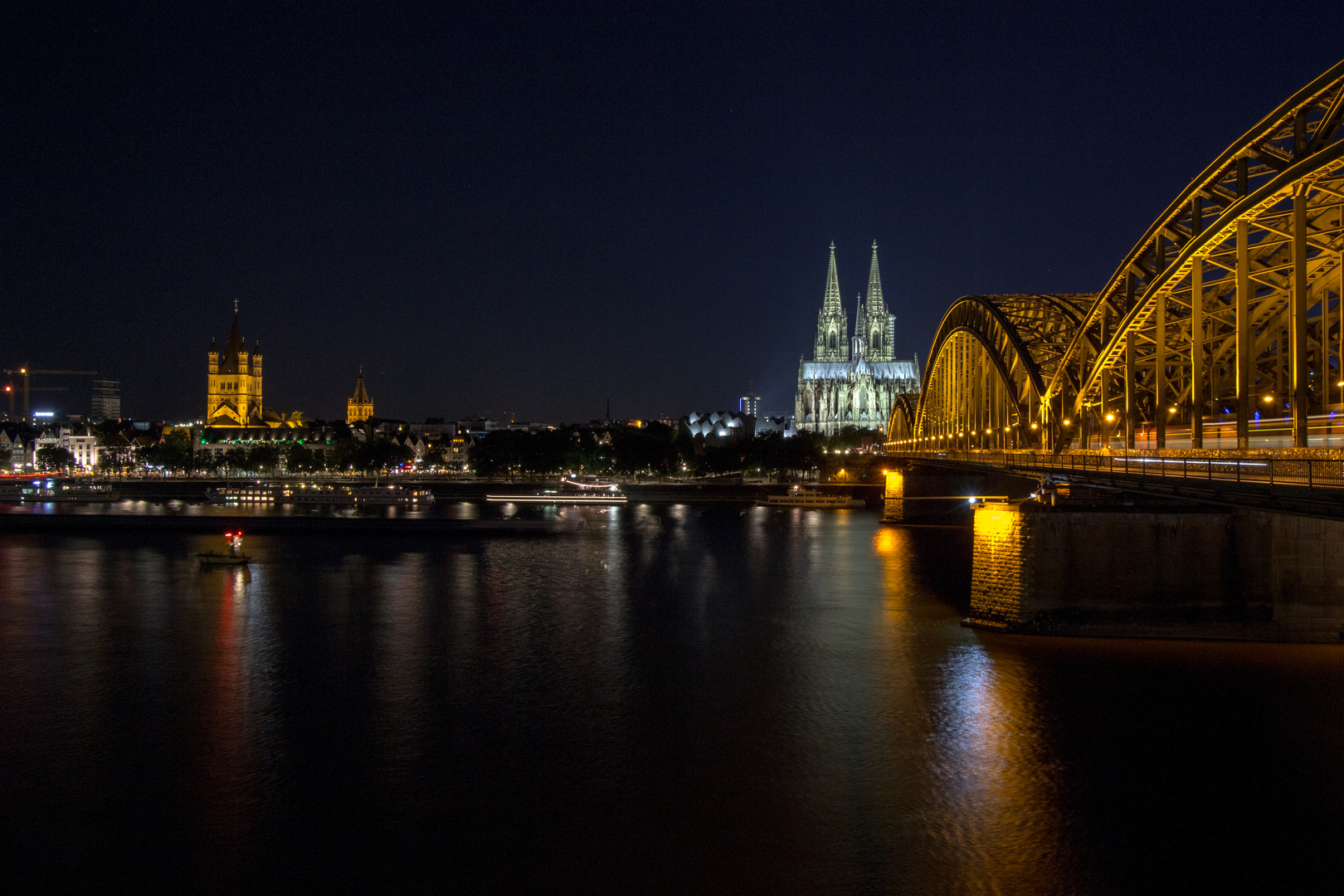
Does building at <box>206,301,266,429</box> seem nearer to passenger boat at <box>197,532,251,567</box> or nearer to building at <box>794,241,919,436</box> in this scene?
building at <box>794,241,919,436</box>

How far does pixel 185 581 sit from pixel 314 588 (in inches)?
225

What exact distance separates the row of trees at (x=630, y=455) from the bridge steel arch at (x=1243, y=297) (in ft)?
275

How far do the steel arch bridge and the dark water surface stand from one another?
20.6 feet

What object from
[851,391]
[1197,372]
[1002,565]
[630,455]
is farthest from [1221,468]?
[851,391]

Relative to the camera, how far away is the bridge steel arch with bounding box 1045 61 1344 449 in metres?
19.7

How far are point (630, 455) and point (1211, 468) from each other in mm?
103116

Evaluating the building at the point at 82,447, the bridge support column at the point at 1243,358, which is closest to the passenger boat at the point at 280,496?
the bridge support column at the point at 1243,358

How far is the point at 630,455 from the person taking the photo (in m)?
120

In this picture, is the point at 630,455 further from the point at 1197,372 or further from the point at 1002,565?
the point at 1197,372

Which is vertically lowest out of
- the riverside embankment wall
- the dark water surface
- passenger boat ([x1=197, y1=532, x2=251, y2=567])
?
the dark water surface

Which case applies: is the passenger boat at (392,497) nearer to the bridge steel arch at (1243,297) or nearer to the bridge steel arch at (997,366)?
the bridge steel arch at (997,366)

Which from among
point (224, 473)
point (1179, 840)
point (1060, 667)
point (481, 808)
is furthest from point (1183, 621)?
point (224, 473)

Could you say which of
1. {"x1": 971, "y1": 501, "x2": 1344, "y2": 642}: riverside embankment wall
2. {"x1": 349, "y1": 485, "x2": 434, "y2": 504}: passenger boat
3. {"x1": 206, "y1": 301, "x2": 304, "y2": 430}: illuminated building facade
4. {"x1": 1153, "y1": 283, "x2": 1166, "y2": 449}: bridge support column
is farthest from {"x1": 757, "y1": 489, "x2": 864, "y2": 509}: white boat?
{"x1": 206, "y1": 301, "x2": 304, "y2": 430}: illuminated building facade

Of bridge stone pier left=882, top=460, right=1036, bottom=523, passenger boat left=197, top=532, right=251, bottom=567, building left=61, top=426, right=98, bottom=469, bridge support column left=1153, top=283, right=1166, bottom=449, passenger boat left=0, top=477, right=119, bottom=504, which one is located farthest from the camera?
building left=61, top=426, right=98, bottom=469
